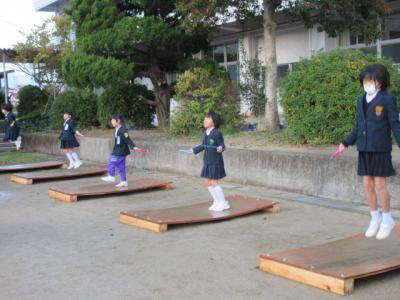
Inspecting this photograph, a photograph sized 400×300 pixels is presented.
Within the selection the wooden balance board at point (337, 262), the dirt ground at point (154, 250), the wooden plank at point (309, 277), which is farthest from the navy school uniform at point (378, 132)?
the wooden plank at point (309, 277)

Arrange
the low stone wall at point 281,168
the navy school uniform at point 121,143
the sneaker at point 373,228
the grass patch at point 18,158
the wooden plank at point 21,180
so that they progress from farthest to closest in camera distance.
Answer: the grass patch at point 18,158 < the wooden plank at point 21,180 < the navy school uniform at point 121,143 < the low stone wall at point 281,168 < the sneaker at point 373,228

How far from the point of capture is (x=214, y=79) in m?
14.4

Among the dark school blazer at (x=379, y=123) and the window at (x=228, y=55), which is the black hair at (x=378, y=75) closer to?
the dark school blazer at (x=379, y=123)

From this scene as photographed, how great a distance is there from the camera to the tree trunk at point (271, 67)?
13.0 m

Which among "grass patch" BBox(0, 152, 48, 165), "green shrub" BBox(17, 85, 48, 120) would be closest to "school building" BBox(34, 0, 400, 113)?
"grass patch" BBox(0, 152, 48, 165)

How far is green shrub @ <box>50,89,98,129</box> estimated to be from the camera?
61.6 feet

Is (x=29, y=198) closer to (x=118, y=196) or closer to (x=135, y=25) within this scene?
(x=118, y=196)

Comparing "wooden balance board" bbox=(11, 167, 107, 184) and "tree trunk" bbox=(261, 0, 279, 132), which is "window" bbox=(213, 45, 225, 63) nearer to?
"tree trunk" bbox=(261, 0, 279, 132)

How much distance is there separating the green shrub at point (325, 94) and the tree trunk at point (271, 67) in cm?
199

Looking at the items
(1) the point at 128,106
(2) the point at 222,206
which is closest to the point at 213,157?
(2) the point at 222,206

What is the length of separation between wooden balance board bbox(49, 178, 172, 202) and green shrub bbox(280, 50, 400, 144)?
288cm

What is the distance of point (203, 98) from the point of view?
14.3 m

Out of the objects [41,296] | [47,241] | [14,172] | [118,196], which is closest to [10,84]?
[14,172]

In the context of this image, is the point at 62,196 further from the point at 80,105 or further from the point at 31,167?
the point at 80,105
